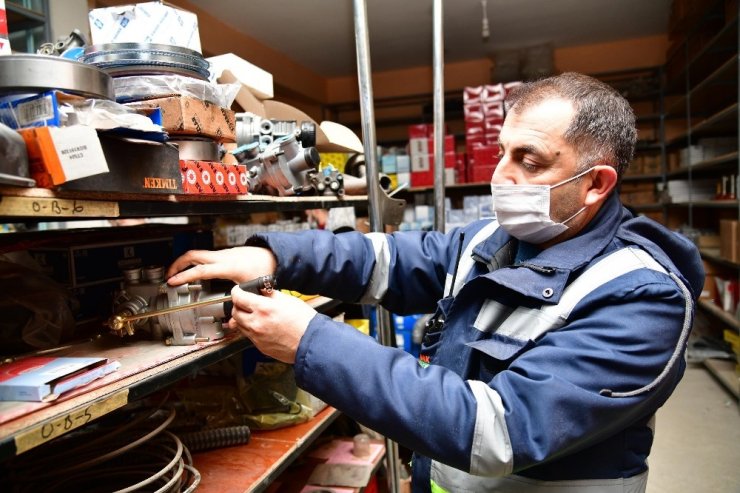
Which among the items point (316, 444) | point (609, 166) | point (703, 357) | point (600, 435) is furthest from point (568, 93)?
point (703, 357)

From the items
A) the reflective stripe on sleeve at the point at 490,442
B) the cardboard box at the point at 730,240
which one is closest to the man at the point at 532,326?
the reflective stripe on sleeve at the point at 490,442

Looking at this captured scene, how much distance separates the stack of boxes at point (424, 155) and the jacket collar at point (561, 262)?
4196 mm

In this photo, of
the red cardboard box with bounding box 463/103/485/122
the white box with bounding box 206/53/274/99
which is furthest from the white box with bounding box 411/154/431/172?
the white box with bounding box 206/53/274/99

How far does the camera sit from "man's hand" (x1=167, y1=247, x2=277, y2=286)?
1150 millimetres

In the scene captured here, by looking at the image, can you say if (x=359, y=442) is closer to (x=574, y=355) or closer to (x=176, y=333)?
(x=176, y=333)

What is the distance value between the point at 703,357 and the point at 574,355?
4.30m

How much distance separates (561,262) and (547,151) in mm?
277

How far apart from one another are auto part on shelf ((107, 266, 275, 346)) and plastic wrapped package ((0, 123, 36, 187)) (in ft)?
1.44

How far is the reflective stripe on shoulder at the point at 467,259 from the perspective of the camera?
54.2 inches

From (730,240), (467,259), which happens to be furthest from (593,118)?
(730,240)

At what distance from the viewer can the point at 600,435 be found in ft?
3.34

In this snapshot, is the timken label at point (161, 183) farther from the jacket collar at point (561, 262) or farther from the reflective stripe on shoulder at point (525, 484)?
the reflective stripe on shoulder at point (525, 484)

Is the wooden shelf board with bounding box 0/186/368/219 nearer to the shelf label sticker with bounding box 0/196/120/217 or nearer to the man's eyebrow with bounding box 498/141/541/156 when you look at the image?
the shelf label sticker with bounding box 0/196/120/217

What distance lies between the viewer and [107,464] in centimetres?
130
